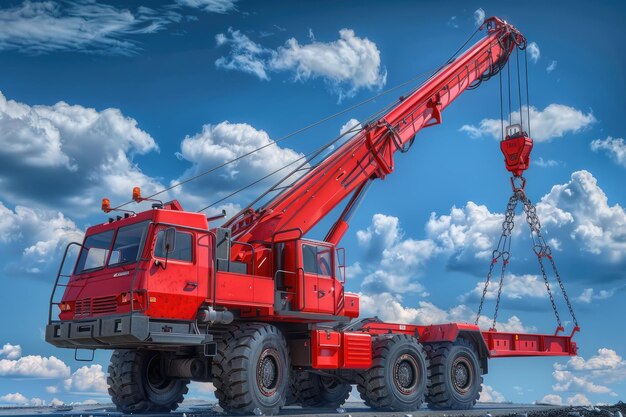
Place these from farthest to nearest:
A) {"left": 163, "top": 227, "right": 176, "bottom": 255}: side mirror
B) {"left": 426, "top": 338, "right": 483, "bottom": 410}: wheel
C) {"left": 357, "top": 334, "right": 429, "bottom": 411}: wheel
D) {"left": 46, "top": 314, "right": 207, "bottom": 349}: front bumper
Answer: {"left": 426, "top": 338, "right": 483, "bottom": 410}: wheel, {"left": 357, "top": 334, "right": 429, "bottom": 411}: wheel, {"left": 163, "top": 227, "right": 176, "bottom": 255}: side mirror, {"left": 46, "top": 314, "right": 207, "bottom": 349}: front bumper

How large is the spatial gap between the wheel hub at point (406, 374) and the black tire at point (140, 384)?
565 cm

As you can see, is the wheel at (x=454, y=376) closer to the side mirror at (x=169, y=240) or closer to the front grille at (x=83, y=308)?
the side mirror at (x=169, y=240)

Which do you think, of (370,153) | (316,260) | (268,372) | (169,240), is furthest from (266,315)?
(370,153)

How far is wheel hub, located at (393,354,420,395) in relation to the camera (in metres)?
19.0

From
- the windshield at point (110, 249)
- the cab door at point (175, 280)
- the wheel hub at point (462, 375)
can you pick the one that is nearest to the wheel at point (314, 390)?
the wheel hub at point (462, 375)

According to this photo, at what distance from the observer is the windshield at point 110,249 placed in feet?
50.5

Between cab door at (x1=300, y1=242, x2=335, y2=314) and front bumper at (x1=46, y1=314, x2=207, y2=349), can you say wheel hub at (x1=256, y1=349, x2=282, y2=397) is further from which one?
cab door at (x1=300, y1=242, x2=335, y2=314)

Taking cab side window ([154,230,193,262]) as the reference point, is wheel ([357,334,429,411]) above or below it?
below

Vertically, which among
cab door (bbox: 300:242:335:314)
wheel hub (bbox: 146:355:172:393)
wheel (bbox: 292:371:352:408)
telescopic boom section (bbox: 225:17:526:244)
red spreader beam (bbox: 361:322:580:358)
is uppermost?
telescopic boom section (bbox: 225:17:526:244)

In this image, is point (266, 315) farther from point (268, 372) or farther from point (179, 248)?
point (179, 248)

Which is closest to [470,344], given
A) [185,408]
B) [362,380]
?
[362,380]

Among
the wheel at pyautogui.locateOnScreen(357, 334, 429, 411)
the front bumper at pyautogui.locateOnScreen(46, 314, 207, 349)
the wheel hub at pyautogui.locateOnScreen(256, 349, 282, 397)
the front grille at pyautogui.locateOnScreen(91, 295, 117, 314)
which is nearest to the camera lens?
the front bumper at pyautogui.locateOnScreen(46, 314, 207, 349)

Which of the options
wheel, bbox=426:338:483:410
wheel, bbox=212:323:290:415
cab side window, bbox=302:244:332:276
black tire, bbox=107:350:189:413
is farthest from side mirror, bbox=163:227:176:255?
wheel, bbox=426:338:483:410

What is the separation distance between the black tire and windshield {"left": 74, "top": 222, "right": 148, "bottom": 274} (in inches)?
107
